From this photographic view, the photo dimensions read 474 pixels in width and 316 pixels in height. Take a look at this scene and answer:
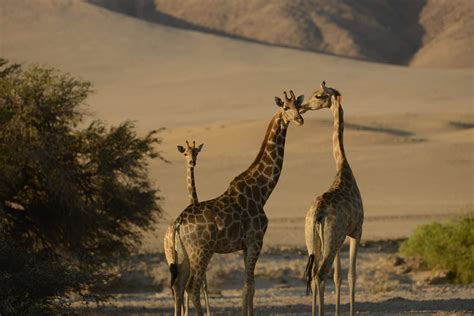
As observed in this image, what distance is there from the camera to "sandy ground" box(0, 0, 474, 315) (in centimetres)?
2598

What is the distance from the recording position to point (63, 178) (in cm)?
2058

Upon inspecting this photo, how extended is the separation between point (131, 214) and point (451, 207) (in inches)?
853

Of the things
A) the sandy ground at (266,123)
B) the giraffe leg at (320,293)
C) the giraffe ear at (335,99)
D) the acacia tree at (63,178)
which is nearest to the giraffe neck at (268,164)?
the giraffe ear at (335,99)

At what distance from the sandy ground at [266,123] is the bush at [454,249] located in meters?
0.80

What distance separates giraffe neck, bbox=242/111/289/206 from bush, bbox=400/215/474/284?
36.7 ft

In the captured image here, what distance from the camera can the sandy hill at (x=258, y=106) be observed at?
47594 mm

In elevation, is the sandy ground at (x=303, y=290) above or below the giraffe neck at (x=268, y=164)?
below

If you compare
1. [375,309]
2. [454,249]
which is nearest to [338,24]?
[454,249]

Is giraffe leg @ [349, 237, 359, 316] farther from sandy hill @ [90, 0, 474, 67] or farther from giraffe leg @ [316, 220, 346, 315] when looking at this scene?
sandy hill @ [90, 0, 474, 67]

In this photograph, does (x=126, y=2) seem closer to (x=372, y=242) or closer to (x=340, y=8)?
(x=340, y=8)

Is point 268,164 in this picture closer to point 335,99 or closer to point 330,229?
point 330,229

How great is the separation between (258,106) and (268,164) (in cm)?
7974

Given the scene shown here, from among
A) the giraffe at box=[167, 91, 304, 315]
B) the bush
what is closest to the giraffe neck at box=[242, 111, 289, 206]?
the giraffe at box=[167, 91, 304, 315]

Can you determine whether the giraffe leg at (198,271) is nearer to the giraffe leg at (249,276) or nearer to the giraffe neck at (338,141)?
the giraffe leg at (249,276)
